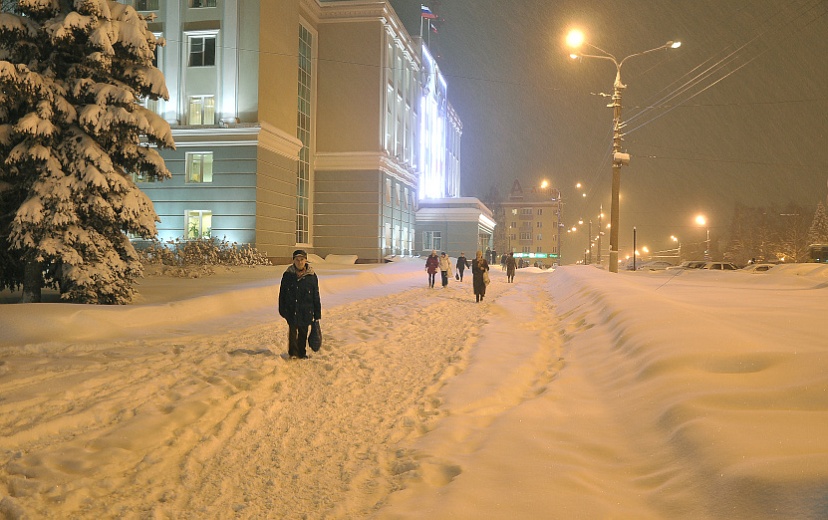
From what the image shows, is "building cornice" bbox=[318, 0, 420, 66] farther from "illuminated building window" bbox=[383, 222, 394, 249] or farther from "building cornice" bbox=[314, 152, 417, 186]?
"illuminated building window" bbox=[383, 222, 394, 249]

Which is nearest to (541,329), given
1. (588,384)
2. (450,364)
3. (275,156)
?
(450,364)

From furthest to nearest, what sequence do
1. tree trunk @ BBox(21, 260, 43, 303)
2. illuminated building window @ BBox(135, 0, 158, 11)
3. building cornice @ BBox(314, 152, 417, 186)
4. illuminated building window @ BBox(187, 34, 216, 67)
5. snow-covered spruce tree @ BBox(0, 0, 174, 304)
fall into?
building cornice @ BBox(314, 152, 417, 186) < illuminated building window @ BBox(135, 0, 158, 11) < illuminated building window @ BBox(187, 34, 216, 67) < tree trunk @ BBox(21, 260, 43, 303) < snow-covered spruce tree @ BBox(0, 0, 174, 304)

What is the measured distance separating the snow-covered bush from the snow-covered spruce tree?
9234 mm

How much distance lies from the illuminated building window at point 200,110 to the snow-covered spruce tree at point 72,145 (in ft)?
64.5

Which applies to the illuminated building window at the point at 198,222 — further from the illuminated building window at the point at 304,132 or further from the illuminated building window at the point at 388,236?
the illuminated building window at the point at 388,236

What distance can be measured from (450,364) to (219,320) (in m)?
7.64

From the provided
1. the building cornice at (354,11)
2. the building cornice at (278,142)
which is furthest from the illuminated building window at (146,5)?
the building cornice at (354,11)

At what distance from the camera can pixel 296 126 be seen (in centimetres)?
3869

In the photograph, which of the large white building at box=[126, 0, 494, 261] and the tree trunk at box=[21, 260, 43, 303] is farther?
the large white building at box=[126, 0, 494, 261]

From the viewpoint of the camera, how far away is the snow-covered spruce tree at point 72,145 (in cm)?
1293

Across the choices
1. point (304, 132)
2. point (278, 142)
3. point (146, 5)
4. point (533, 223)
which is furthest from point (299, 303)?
point (533, 223)

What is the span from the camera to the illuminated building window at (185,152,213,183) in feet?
108

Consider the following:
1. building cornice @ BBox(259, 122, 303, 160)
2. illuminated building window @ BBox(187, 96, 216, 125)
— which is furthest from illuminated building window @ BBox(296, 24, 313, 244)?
illuminated building window @ BBox(187, 96, 216, 125)

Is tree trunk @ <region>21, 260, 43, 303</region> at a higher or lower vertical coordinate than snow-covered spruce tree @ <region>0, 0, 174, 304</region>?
lower
